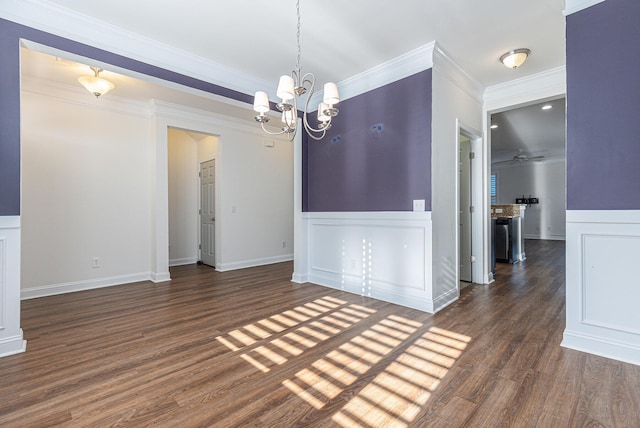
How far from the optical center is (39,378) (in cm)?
192

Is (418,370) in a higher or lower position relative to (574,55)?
lower

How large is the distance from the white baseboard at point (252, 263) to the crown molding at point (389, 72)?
11.3 ft

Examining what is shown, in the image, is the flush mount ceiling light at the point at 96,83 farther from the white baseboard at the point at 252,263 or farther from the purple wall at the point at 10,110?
the white baseboard at the point at 252,263

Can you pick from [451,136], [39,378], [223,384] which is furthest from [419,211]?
[39,378]

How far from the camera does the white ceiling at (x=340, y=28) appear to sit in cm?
248

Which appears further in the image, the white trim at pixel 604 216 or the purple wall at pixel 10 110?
the purple wall at pixel 10 110

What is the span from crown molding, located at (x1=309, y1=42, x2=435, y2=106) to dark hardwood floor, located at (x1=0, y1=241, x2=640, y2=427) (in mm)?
2591

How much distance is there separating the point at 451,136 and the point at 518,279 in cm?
262

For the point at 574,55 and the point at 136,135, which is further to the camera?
the point at 136,135

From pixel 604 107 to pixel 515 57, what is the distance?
133cm

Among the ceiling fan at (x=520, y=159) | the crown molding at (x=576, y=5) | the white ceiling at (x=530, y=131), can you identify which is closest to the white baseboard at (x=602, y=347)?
the crown molding at (x=576, y=5)

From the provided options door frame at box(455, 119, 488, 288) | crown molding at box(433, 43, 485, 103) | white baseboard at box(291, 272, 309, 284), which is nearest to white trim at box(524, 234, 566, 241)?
door frame at box(455, 119, 488, 288)

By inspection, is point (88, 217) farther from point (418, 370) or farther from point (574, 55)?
point (574, 55)

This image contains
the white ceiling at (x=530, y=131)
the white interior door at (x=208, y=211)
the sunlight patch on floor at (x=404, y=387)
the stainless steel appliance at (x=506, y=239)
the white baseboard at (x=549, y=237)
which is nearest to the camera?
the sunlight patch on floor at (x=404, y=387)
